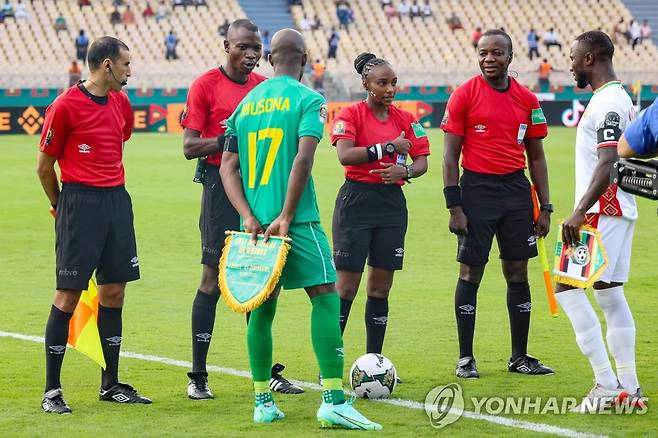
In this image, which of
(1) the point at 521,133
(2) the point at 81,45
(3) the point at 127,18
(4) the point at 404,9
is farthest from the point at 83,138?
(4) the point at 404,9

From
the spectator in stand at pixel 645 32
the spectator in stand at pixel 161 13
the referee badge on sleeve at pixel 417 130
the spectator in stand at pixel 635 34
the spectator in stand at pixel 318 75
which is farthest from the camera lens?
the spectator in stand at pixel 645 32

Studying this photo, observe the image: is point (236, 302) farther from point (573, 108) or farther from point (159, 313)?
point (573, 108)

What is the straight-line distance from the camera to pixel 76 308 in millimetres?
7672

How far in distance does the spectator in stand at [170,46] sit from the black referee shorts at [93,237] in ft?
122

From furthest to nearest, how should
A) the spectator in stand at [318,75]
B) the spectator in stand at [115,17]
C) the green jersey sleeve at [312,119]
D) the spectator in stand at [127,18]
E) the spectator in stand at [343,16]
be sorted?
the spectator in stand at [343,16], the spectator in stand at [127,18], the spectator in stand at [115,17], the spectator in stand at [318,75], the green jersey sleeve at [312,119]

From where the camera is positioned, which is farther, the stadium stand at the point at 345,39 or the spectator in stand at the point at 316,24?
the spectator in stand at the point at 316,24

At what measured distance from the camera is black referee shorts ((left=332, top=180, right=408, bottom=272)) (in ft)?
26.7

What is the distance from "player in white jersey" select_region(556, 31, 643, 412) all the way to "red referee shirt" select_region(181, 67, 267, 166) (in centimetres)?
224

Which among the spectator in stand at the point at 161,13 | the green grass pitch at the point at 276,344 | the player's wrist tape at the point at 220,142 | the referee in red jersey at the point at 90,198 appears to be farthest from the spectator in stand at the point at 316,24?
the referee in red jersey at the point at 90,198

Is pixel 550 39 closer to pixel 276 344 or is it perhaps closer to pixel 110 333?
pixel 276 344

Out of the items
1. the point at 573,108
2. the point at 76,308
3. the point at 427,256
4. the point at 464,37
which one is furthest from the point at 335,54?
the point at 76,308

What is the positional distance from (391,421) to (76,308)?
2.21 meters

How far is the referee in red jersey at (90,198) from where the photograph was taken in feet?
23.9

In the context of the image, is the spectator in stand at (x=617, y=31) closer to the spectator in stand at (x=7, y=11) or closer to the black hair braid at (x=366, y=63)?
the spectator in stand at (x=7, y=11)
